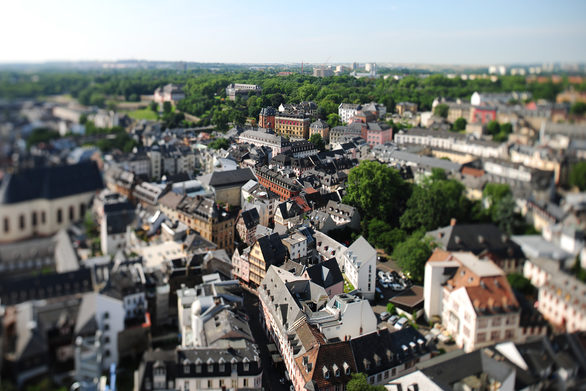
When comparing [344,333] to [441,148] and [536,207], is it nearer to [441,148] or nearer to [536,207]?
[441,148]

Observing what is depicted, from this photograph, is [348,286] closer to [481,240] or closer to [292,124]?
[292,124]

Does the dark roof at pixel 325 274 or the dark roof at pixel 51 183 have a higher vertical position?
the dark roof at pixel 51 183

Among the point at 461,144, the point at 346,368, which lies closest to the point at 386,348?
the point at 346,368

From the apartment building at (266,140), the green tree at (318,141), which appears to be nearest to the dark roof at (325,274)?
the green tree at (318,141)

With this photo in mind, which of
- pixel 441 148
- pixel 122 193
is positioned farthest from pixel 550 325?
pixel 122 193

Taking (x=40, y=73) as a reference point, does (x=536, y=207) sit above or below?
below

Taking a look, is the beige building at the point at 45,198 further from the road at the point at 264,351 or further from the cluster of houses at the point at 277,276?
the road at the point at 264,351
